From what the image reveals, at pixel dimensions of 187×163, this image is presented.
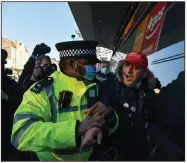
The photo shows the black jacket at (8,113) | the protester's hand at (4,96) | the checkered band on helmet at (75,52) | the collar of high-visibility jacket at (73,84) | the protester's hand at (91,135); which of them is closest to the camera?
the protester's hand at (91,135)

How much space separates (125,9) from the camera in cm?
514

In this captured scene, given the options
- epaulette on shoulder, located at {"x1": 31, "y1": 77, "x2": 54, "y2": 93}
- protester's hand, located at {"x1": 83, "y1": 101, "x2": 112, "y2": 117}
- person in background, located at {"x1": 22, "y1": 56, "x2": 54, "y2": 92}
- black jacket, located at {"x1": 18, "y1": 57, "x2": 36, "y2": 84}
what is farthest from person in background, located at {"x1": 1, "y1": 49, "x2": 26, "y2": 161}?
protester's hand, located at {"x1": 83, "y1": 101, "x2": 112, "y2": 117}

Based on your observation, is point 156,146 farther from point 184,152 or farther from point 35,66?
point 35,66

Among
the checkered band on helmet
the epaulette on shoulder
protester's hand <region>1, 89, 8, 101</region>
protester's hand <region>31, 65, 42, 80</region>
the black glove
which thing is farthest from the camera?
the black glove

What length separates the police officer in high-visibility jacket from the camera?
1.06 metres

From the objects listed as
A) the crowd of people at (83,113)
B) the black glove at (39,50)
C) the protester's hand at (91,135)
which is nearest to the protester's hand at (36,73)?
the crowd of people at (83,113)

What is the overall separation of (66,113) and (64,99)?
0.07m

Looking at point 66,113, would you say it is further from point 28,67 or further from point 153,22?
point 28,67

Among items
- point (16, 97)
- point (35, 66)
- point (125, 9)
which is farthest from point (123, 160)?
point (125, 9)

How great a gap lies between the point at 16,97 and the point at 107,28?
5251mm

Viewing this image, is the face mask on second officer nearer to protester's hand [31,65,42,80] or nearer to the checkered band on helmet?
the checkered band on helmet

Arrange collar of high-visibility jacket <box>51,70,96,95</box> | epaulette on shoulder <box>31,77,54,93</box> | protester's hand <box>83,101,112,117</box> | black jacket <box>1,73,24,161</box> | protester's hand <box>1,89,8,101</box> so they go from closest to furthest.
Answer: protester's hand <box>83,101,112,117</box> < epaulette on shoulder <box>31,77,54,93</box> < collar of high-visibility jacket <box>51,70,96,95</box> < black jacket <box>1,73,24,161</box> < protester's hand <box>1,89,8,101</box>

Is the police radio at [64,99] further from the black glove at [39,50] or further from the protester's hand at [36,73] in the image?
the black glove at [39,50]

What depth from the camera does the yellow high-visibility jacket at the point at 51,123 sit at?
1.07 meters
